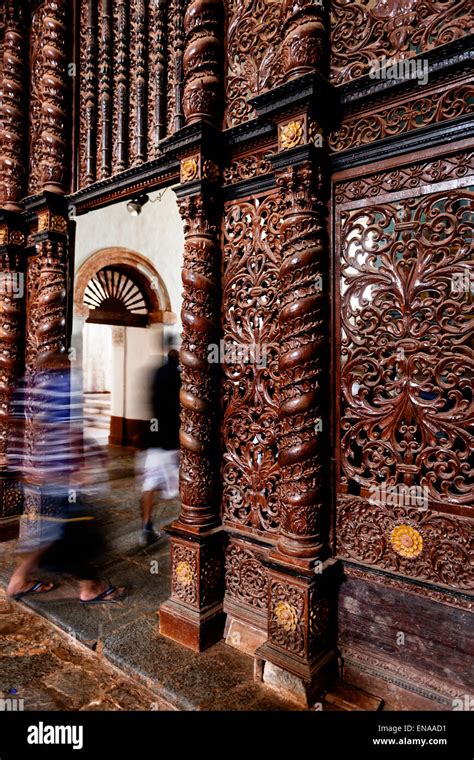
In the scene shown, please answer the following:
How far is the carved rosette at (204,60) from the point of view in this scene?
2.57 m

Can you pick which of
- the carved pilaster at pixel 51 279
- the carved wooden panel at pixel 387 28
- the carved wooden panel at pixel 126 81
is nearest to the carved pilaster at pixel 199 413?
the carved wooden panel at pixel 126 81

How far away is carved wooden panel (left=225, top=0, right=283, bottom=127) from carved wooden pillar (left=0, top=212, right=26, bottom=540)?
2690mm

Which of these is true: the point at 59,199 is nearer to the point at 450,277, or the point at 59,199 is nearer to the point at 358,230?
the point at 358,230

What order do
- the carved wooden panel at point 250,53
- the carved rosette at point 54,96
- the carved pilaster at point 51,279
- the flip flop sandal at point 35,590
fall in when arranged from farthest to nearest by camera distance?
the carved pilaster at point 51,279, the carved rosette at point 54,96, the flip flop sandal at point 35,590, the carved wooden panel at point 250,53

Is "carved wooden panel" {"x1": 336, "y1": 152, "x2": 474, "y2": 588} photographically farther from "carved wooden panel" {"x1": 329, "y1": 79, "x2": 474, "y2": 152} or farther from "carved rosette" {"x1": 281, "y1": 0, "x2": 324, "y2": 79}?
"carved rosette" {"x1": 281, "y1": 0, "x2": 324, "y2": 79}

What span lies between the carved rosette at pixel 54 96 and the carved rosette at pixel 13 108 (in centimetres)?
54

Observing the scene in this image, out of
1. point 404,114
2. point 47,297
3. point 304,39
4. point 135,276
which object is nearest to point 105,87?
point 47,297

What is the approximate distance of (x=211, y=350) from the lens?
8.65 feet

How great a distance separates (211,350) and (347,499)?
1178 millimetres

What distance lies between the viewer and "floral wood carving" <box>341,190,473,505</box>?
6.22 feet

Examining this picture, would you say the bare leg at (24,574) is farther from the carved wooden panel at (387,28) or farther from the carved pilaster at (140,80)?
the carved wooden panel at (387,28)

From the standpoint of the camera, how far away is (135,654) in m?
2.43

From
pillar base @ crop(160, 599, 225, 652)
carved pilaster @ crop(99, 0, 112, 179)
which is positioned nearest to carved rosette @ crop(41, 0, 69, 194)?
carved pilaster @ crop(99, 0, 112, 179)
